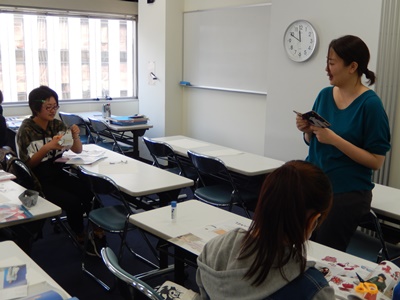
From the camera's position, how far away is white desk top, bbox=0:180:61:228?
93.6 inches

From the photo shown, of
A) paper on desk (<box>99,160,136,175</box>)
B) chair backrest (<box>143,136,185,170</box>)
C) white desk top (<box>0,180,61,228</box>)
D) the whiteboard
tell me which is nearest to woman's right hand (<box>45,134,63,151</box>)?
paper on desk (<box>99,160,136,175</box>)

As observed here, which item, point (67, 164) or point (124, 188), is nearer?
point (124, 188)

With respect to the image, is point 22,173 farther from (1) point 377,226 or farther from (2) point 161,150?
(1) point 377,226

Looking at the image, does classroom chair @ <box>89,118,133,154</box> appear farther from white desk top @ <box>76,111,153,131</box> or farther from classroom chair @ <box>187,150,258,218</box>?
classroom chair @ <box>187,150,258,218</box>

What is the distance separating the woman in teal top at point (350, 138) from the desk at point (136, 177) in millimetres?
1128

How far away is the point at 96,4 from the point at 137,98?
1.59 m

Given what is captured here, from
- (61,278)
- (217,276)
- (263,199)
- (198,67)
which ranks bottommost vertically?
(61,278)

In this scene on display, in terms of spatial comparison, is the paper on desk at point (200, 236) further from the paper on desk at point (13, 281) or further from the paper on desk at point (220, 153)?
the paper on desk at point (220, 153)

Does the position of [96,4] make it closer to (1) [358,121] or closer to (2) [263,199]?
(1) [358,121]

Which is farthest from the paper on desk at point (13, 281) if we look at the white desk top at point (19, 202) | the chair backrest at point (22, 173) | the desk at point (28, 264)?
the chair backrest at point (22, 173)

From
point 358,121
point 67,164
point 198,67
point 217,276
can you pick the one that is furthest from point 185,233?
point 198,67

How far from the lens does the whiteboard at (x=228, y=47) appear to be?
5059mm

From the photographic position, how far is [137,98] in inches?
289

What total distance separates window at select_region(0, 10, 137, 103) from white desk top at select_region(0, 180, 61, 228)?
3689 millimetres
